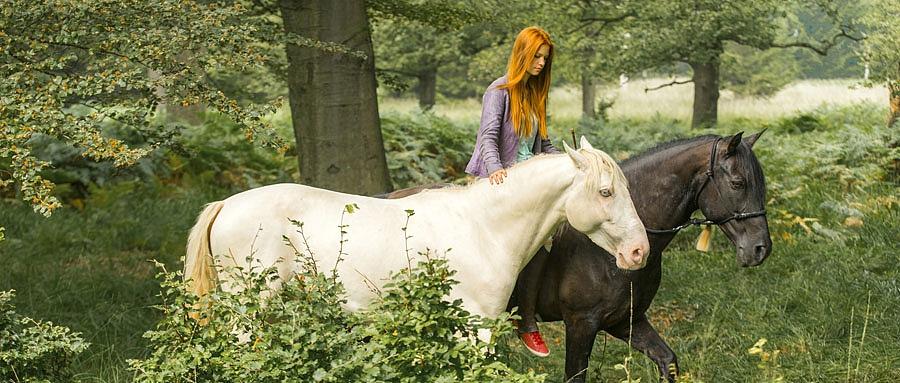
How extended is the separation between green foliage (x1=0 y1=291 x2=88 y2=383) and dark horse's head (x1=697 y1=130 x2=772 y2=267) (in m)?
3.34

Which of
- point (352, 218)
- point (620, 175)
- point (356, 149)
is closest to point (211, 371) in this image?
point (352, 218)

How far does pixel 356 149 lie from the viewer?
9070 millimetres

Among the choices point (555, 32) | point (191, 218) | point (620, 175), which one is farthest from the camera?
point (555, 32)

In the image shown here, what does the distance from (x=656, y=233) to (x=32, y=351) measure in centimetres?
324

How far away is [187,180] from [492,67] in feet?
44.0

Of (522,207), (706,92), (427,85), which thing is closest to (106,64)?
(522,207)

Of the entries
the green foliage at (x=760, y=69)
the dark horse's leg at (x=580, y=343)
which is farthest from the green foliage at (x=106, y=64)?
the green foliage at (x=760, y=69)

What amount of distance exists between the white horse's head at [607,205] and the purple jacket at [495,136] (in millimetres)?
610

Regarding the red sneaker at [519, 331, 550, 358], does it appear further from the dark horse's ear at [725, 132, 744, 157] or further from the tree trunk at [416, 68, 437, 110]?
the tree trunk at [416, 68, 437, 110]

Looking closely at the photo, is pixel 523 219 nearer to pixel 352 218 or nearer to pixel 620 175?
pixel 620 175

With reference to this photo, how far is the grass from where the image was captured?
21.9 feet

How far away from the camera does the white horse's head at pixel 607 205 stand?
476cm

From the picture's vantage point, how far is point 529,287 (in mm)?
5543

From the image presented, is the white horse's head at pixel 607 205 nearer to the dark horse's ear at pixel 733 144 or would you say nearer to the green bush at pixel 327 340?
the dark horse's ear at pixel 733 144
